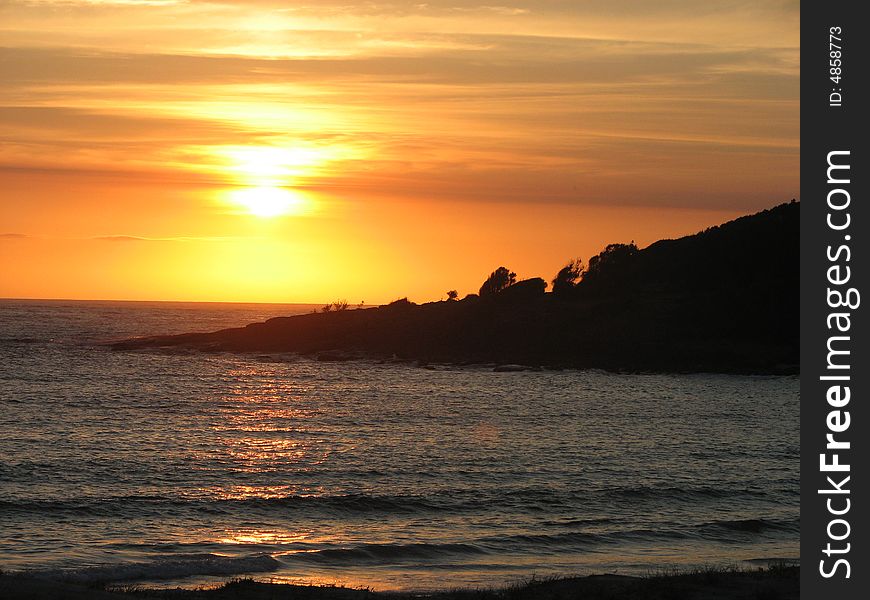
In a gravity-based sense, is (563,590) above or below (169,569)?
above

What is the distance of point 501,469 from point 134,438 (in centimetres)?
2171

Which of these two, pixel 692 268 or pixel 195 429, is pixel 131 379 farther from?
pixel 692 268

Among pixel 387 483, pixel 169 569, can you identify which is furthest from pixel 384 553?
pixel 387 483

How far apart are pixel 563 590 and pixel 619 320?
101 m

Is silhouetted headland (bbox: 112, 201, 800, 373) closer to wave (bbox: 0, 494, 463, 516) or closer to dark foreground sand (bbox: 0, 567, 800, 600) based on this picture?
wave (bbox: 0, 494, 463, 516)

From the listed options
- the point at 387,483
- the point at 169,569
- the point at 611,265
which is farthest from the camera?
the point at 611,265

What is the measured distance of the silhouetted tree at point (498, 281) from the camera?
152m

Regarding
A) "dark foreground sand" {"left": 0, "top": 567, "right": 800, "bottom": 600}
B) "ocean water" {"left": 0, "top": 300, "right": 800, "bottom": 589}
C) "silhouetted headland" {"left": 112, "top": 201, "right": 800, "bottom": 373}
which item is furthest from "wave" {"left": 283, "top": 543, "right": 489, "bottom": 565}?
"silhouetted headland" {"left": 112, "top": 201, "right": 800, "bottom": 373}

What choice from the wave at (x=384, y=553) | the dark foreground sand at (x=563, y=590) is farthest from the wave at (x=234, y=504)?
the dark foreground sand at (x=563, y=590)

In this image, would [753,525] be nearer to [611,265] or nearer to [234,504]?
[234,504]

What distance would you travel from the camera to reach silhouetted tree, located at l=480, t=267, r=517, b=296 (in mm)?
152500

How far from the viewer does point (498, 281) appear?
154 m
